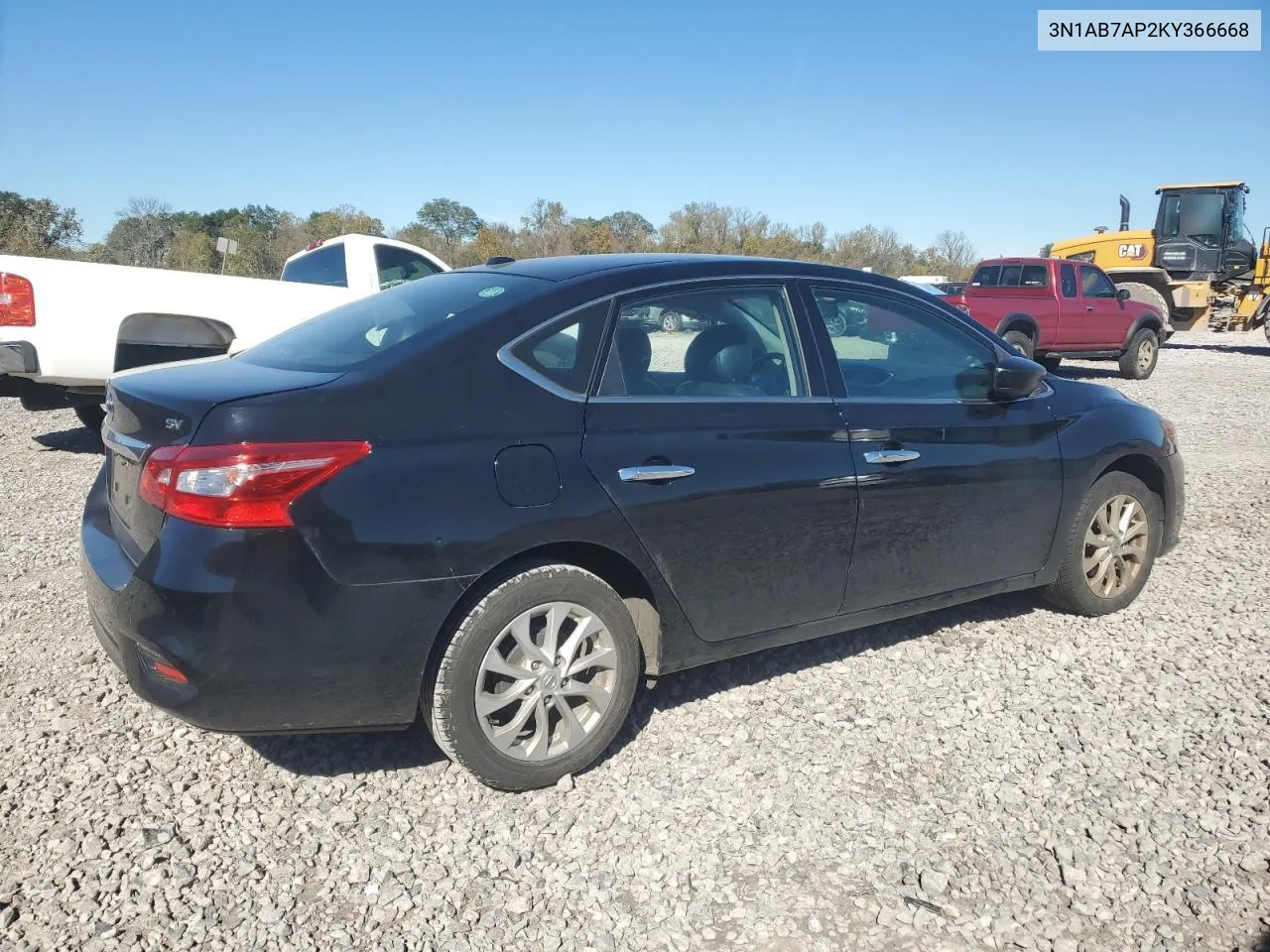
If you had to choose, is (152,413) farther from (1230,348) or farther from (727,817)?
(1230,348)

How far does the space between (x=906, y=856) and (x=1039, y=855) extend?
0.38m

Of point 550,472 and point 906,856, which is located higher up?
point 550,472

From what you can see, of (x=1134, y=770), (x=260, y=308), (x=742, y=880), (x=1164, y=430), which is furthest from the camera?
(x=260, y=308)

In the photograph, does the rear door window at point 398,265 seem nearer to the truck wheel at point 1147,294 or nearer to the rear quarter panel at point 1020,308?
the rear quarter panel at point 1020,308

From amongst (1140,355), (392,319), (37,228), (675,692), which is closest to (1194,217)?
(1140,355)

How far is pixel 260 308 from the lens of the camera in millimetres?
7684

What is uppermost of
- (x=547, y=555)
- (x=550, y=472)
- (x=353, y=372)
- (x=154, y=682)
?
(x=353, y=372)

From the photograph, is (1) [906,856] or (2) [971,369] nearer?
(1) [906,856]

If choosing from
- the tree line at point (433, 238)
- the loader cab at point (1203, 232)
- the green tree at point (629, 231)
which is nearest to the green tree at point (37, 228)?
the tree line at point (433, 238)

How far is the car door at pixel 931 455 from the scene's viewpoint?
3.55 m

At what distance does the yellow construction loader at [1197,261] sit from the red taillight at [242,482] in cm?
2219

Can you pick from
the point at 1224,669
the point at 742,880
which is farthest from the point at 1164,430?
the point at 742,880

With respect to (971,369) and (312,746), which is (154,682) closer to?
(312,746)

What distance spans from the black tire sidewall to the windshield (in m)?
20.7
